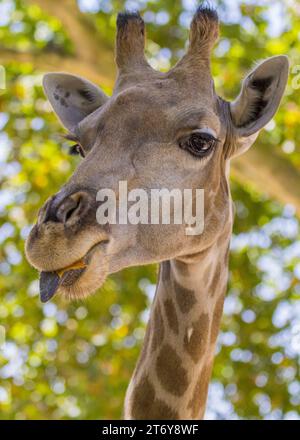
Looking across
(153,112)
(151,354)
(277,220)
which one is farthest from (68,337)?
(153,112)

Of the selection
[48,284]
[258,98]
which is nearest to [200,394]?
[48,284]

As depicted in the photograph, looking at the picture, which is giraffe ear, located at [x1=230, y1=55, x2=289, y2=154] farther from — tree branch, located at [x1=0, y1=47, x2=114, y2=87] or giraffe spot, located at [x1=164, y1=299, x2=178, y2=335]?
tree branch, located at [x1=0, y1=47, x2=114, y2=87]

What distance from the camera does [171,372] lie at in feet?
16.5

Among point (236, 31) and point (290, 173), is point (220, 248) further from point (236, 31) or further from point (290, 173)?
point (236, 31)

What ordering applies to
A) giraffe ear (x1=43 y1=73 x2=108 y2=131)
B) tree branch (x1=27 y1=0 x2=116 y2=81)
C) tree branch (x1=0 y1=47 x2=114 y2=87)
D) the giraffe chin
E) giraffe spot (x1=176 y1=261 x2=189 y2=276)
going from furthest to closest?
1. tree branch (x1=27 y1=0 x2=116 y2=81)
2. tree branch (x1=0 y1=47 x2=114 y2=87)
3. giraffe ear (x1=43 y1=73 x2=108 y2=131)
4. giraffe spot (x1=176 y1=261 x2=189 y2=276)
5. the giraffe chin

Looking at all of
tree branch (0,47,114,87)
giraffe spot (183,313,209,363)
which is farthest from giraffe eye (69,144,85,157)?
tree branch (0,47,114,87)

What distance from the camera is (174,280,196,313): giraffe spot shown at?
5086 mm

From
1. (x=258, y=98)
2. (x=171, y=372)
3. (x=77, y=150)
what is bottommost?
(x=171, y=372)

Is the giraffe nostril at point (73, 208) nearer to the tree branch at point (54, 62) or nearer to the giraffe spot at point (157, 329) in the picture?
the giraffe spot at point (157, 329)

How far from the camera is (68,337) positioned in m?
12.0

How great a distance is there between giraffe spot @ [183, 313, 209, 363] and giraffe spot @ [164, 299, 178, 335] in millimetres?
86

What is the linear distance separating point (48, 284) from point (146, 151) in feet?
2.99

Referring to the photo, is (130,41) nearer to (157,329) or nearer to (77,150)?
(77,150)

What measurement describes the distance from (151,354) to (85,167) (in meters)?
1.35
